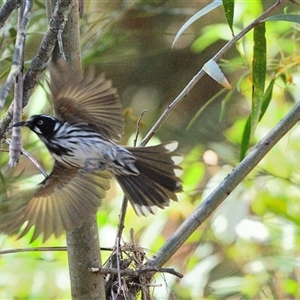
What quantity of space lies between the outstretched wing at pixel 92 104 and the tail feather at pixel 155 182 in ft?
0.23

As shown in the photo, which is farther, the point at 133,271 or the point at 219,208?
the point at 219,208

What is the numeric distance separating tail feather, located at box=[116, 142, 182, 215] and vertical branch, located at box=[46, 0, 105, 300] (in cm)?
24

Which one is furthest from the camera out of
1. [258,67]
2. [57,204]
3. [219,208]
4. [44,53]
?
[219,208]

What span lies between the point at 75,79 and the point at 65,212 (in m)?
0.20

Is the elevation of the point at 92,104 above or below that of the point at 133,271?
above

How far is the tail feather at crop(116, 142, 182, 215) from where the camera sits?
3.87 ft

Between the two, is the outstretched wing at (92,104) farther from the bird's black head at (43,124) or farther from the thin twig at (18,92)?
the thin twig at (18,92)

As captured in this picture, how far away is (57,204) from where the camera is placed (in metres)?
1.09

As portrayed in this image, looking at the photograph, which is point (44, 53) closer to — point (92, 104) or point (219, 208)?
point (92, 104)

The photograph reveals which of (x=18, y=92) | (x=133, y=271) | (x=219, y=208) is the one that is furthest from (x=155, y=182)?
(x=219, y=208)

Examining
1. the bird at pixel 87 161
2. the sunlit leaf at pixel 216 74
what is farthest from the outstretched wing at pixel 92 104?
the sunlit leaf at pixel 216 74

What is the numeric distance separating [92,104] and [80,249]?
1.06ft

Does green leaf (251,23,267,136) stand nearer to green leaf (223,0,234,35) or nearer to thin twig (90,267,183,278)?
green leaf (223,0,234,35)

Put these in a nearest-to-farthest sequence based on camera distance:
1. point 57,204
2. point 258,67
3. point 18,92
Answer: point 18,92, point 258,67, point 57,204
